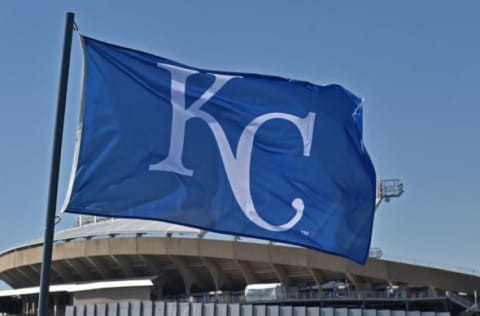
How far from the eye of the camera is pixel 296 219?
13.3 meters

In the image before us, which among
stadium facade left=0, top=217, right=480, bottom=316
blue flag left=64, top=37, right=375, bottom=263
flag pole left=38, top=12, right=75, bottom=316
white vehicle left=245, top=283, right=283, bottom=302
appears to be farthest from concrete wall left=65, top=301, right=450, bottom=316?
white vehicle left=245, top=283, right=283, bottom=302

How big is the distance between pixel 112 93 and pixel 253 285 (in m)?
78.9

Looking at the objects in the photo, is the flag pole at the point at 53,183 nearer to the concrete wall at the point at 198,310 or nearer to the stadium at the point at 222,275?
the concrete wall at the point at 198,310

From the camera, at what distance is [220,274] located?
94625 mm

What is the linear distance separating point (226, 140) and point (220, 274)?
3248 inches

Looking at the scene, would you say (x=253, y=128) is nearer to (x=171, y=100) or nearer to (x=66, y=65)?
(x=171, y=100)

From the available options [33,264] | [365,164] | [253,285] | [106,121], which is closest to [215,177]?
[106,121]

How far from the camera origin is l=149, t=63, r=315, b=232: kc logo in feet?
41.0

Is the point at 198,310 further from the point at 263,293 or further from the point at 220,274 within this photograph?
the point at 220,274

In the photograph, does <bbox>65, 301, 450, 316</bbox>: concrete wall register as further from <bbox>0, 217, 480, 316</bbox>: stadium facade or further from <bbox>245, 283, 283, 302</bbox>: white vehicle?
A: <bbox>245, 283, 283, 302</bbox>: white vehicle

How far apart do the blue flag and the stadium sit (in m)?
66.9

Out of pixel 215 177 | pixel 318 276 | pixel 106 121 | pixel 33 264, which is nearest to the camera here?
pixel 106 121

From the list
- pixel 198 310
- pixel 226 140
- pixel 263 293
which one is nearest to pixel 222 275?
pixel 263 293

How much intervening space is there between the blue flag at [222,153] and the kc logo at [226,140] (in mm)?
14
